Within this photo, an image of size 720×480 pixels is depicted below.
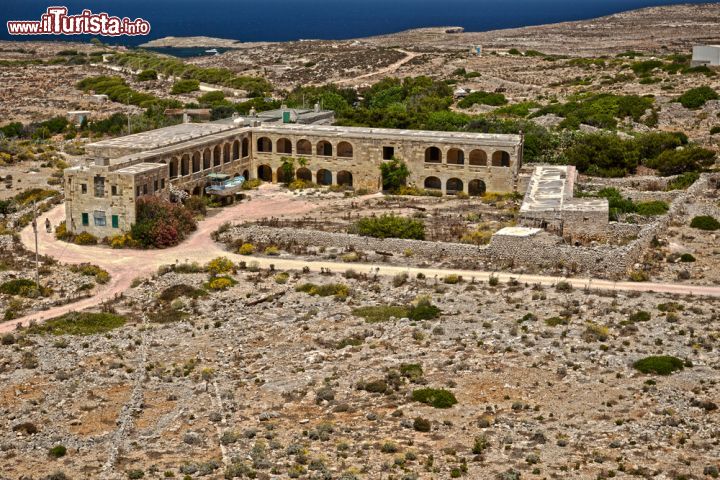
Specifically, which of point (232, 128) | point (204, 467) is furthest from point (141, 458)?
point (232, 128)

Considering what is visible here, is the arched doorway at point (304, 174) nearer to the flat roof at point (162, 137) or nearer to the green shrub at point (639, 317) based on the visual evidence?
the flat roof at point (162, 137)

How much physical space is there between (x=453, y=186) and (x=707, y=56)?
4982 cm

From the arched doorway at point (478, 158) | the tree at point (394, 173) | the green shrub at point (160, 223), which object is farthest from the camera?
the arched doorway at point (478, 158)

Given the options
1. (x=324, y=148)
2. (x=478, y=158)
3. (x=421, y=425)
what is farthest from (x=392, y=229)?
(x=421, y=425)

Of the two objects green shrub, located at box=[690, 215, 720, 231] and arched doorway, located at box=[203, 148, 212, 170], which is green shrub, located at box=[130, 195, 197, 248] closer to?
arched doorway, located at box=[203, 148, 212, 170]

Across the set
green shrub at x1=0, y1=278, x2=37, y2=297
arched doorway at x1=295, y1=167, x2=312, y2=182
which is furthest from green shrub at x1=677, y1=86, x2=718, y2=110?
green shrub at x1=0, y1=278, x2=37, y2=297

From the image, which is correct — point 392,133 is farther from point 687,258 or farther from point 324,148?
point 687,258

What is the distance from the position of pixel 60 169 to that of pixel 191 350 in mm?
38138

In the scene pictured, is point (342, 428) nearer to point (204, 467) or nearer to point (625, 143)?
point (204, 467)

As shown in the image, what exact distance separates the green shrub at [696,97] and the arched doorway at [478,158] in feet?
86.9

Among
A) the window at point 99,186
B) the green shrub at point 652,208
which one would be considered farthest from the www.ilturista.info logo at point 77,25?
the green shrub at point 652,208

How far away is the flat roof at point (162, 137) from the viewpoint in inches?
2413

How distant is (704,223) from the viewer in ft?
177

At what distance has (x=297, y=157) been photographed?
6900 cm
